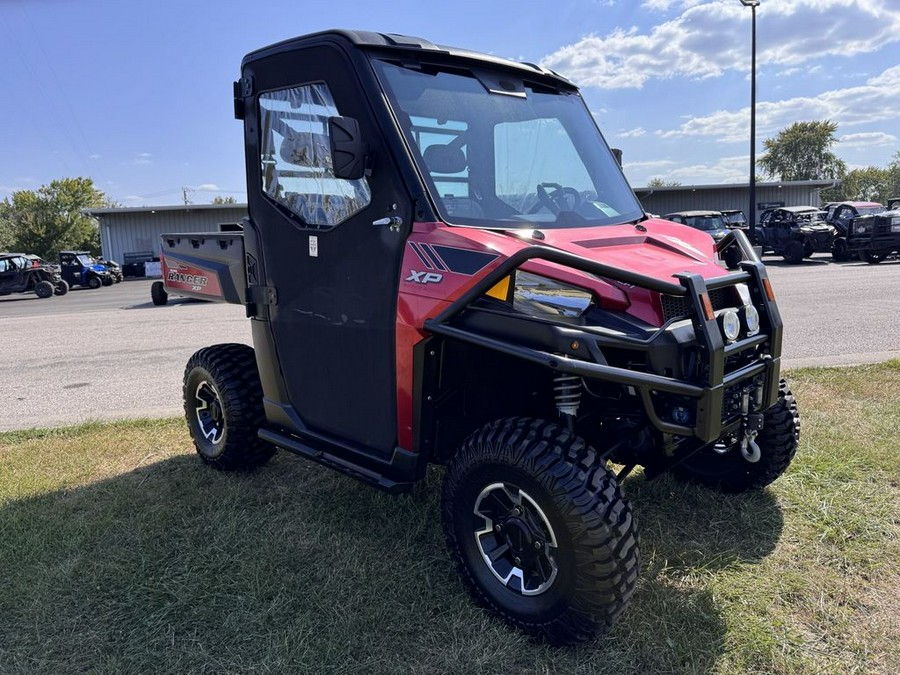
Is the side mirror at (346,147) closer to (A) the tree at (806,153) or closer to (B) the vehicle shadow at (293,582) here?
(B) the vehicle shadow at (293,582)

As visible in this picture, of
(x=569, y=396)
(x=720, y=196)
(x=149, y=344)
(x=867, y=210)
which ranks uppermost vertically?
(x=720, y=196)

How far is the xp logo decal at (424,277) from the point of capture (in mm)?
2746

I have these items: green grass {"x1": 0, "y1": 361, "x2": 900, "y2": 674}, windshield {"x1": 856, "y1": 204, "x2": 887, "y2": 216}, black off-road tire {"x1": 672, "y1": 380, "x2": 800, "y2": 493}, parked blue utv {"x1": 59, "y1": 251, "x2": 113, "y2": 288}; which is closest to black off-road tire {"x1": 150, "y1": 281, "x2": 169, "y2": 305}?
green grass {"x1": 0, "y1": 361, "x2": 900, "y2": 674}

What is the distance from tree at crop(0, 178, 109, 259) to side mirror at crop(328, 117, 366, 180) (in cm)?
6654

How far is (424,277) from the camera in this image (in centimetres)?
280

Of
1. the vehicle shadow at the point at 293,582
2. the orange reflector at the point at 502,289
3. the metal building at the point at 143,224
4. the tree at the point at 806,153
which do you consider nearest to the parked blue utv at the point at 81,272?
the metal building at the point at 143,224

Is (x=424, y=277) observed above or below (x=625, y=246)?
below

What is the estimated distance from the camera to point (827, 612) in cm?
275

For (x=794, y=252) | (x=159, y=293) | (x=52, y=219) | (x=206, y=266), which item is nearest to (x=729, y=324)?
(x=206, y=266)

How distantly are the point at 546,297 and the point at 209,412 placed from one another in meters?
2.97

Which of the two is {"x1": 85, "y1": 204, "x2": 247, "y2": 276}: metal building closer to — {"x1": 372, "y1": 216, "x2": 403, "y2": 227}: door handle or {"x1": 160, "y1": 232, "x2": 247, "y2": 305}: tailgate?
{"x1": 160, "y1": 232, "x2": 247, "y2": 305}: tailgate

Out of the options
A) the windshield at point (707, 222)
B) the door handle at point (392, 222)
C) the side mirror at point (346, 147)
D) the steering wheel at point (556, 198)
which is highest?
the windshield at point (707, 222)

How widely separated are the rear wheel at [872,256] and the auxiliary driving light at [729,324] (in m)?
21.0

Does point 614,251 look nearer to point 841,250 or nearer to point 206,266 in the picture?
point 206,266
